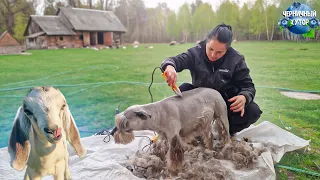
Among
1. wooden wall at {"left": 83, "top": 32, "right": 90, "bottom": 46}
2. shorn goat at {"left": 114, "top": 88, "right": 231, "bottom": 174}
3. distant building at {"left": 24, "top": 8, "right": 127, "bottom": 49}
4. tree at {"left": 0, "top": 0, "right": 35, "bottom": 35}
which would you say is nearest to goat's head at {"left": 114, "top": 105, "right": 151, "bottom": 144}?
shorn goat at {"left": 114, "top": 88, "right": 231, "bottom": 174}

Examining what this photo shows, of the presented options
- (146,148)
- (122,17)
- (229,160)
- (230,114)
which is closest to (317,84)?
(230,114)

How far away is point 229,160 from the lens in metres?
1.45

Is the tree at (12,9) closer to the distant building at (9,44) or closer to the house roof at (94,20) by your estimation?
the distant building at (9,44)

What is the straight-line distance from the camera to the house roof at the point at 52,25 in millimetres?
3638

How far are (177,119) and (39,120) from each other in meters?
0.61

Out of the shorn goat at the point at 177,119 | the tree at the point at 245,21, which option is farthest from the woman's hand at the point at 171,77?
the tree at the point at 245,21

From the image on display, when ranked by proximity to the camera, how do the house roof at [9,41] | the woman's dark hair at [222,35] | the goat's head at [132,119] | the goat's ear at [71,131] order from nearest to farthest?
the goat's ear at [71,131], the goat's head at [132,119], the woman's dark hair at [222,35], the house roof at [9,41]

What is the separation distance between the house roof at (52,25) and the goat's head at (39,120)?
3.04 metres

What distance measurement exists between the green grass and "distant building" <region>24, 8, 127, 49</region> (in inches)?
5.8

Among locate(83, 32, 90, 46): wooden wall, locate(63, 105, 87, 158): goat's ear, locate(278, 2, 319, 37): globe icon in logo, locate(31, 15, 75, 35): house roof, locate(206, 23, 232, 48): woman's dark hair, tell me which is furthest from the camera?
locate(83, 32, 90, 46): wooden wall

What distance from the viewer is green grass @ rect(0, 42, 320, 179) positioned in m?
2.12

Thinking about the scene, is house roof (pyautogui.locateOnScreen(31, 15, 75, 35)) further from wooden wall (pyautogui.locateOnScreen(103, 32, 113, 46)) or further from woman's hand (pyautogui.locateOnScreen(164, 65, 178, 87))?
woman's hand (pyautogui.locateOnScreen(164, 65, 178, 87))

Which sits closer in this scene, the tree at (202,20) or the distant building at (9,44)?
the tree at (202,20)

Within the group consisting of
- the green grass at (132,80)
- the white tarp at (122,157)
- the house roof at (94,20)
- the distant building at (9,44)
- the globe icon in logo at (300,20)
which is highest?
the house roof at (94,20)
